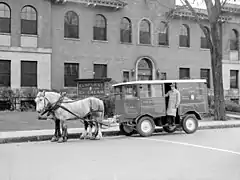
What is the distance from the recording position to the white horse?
12.7 m

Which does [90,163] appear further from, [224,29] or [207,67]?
[224,29]

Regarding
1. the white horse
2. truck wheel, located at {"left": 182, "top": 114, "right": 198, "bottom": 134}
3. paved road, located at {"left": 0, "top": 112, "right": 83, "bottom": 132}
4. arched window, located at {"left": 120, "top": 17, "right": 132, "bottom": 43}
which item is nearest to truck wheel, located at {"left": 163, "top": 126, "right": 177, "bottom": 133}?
truck wheel, located at {"left": 182, "top": 114, "right": 198, "bottom": 134}

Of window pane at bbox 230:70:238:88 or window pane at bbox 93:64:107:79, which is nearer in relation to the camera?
window pane at bbox 93:64:107:79

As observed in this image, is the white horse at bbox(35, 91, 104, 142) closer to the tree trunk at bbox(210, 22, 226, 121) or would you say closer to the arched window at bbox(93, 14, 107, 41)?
the tree trunk at bbox(210, 22, 226, 121)

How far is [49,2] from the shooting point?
2834 centimetres

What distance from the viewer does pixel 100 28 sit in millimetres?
30609

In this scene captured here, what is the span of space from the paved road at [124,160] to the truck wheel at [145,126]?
1374 millimetres

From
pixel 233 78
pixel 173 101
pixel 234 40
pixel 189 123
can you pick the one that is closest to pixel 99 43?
pixel 233 78

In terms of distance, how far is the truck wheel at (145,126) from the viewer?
1426 cm

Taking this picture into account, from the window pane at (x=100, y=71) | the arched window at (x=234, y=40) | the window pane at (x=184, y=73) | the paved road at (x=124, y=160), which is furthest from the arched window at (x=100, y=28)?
the paved road at (x=124, y=160)

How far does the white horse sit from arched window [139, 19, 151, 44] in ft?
62.8

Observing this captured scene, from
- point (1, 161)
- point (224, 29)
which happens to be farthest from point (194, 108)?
point (224, 29)

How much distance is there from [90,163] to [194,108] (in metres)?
7.98

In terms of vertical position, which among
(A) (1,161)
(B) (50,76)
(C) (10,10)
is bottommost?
(A) (1,161)
